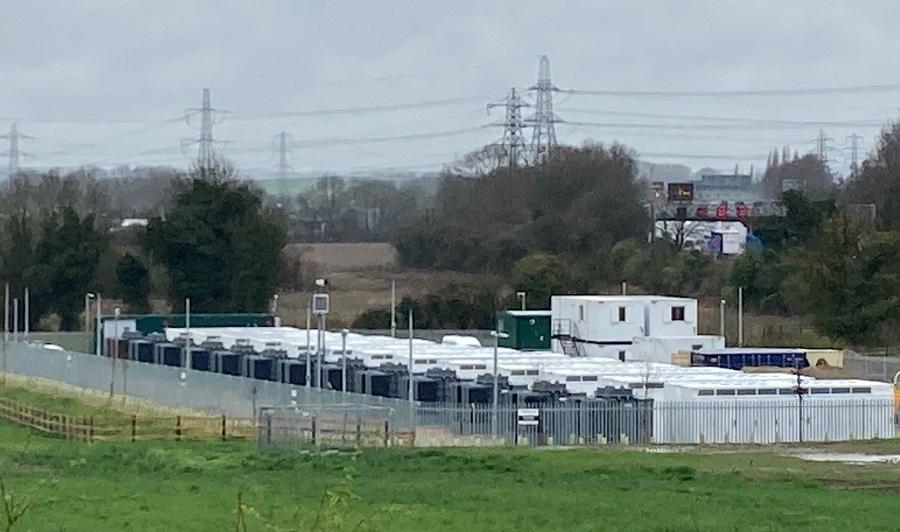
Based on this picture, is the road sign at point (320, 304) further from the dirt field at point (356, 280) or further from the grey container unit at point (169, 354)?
the dirt field at point (356, 280)

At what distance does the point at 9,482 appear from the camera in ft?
97.0

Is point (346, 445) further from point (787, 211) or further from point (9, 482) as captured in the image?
point (787, 211)

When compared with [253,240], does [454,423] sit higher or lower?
lower

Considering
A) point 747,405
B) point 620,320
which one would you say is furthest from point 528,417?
point 620,320

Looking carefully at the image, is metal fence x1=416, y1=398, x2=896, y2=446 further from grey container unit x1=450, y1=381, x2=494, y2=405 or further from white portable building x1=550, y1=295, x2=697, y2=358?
white portable building x1=550, y1=295, x2=697, y2=358

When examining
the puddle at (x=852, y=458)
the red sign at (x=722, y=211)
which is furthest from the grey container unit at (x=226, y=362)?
the red sign at (x=722, y=211)

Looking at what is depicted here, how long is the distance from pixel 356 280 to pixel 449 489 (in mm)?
84387

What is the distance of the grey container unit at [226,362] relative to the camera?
76312mm

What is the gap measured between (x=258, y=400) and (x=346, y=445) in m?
11.4

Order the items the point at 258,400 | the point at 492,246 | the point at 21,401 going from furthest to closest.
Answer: the point at 492,246
the point at 21,401
the point at 258,400

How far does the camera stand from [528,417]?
48062mm

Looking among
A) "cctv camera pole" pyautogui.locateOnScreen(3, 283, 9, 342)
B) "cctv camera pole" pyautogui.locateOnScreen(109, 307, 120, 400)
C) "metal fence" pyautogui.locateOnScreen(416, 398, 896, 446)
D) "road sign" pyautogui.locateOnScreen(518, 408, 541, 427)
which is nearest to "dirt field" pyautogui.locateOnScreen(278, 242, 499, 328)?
"cctv camera pole" pyautogui.locateOnScreen(109, 307, 120, 400)

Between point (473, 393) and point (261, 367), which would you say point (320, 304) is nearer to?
point (473, 393)

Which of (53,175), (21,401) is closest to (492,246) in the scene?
(53,175)
